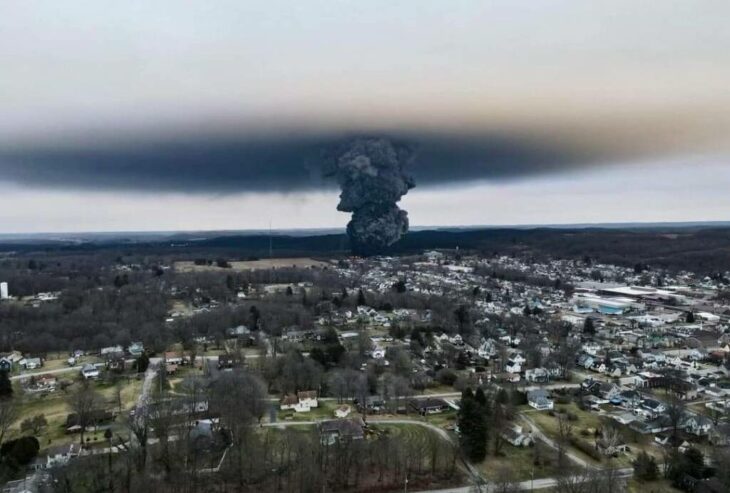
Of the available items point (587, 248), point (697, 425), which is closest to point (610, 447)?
point (697, 425)

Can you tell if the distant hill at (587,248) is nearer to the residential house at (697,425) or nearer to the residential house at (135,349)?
the residential house at (697,425)

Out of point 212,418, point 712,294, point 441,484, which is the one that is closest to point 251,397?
point 212,418

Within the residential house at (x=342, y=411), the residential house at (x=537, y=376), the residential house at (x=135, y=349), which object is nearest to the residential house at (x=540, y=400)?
the residential house at (x=537, y=376)

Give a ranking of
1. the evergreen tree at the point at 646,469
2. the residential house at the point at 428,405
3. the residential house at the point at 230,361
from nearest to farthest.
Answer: the evergreen tree at the point at 646,469 → the residential house at the point at 428,405 → the residential house at the point at 230,361

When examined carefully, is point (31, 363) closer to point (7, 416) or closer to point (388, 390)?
point (7, 416)

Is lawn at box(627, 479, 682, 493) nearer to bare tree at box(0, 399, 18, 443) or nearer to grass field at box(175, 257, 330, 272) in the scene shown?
bare tree at box(0, 399, 18, 443)

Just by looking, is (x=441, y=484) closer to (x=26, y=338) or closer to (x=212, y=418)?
(x=212, y=418)

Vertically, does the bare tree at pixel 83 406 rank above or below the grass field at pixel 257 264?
below

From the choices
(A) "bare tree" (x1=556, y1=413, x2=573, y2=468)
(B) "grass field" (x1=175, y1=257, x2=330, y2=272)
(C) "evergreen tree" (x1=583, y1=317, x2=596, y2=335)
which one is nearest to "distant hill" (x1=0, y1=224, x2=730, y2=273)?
(B) "grass field" (x1=175, y1=257, x2=330, y2=272)
